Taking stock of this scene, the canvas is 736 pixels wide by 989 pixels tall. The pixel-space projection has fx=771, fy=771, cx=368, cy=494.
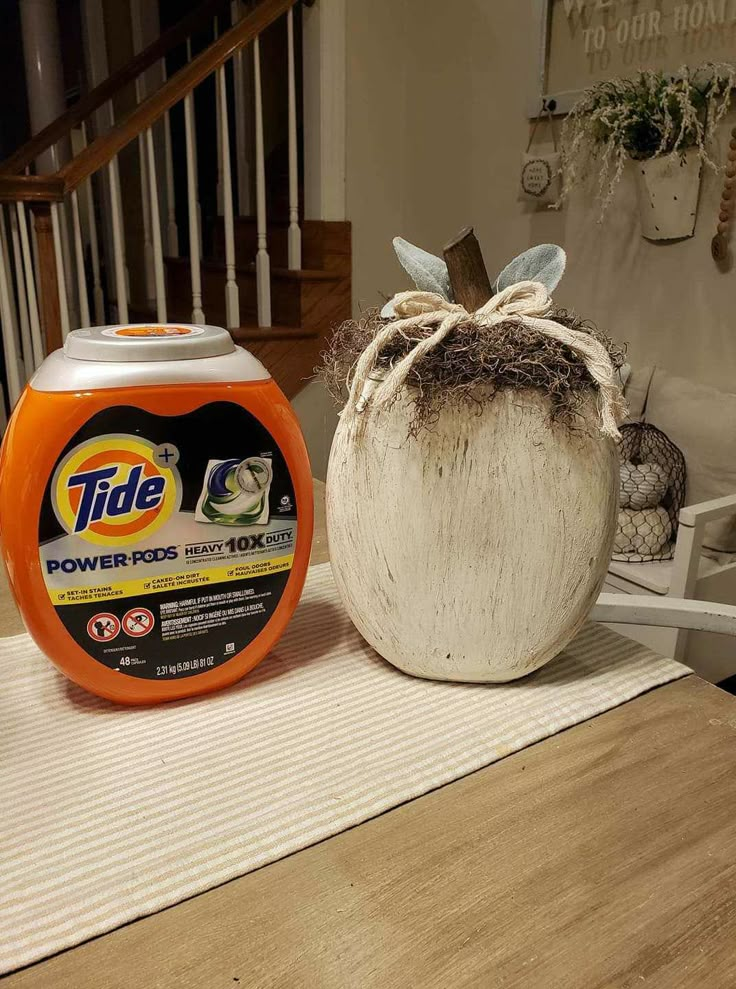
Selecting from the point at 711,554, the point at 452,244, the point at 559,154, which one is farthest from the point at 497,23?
the point at 452,244

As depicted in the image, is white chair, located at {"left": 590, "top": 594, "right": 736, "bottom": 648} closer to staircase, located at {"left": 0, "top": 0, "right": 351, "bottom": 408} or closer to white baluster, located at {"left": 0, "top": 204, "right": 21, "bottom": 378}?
staircase, located at {"left": 0, "top": 0, "right": 351, "bottom": 408}

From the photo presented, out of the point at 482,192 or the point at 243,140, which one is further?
the point at 243,140

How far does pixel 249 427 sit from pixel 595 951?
313 mm

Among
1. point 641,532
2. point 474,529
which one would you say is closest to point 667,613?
point 474,529

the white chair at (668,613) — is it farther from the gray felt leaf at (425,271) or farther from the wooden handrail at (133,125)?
the wooden handrail at (133,125)

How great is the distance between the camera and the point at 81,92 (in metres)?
3.46

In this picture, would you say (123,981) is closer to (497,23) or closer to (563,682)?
(563,682)

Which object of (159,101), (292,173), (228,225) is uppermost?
(159,101)

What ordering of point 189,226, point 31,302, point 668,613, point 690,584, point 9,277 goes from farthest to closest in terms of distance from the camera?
point 189,226 → point 9,277 → point 31,302 → point 690,584 → point 668,613

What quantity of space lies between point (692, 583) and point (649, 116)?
99cm

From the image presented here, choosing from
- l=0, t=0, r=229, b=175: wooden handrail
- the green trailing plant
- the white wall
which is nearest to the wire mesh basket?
the white wall

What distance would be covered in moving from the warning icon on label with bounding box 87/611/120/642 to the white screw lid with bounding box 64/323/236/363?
147 millimetres

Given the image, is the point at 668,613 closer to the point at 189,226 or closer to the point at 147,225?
the point at 189,226

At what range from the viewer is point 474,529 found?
45 centimetres
